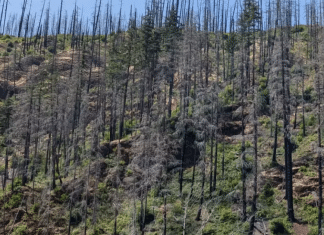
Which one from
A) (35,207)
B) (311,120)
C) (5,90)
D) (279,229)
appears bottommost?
(35,207)

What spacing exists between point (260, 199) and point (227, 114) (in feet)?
50.1

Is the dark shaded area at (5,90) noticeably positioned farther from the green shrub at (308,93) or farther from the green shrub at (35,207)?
the green shrub at (308,93)

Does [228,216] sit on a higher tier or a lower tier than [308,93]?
lower

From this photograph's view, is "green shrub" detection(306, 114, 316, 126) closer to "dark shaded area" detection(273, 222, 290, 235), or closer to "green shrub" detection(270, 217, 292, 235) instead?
"green shrub" detection(270, 217, 292, 235)

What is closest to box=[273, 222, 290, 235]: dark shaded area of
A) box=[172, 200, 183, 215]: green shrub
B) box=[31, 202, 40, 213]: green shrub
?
box=[172, 200, 183, 215]: green shrub

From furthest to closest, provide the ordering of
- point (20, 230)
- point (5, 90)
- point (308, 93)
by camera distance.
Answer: point (5, 90)
point (308, 93)
point (20, 230)

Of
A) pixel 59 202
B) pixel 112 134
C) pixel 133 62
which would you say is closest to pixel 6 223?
pixel 59 202

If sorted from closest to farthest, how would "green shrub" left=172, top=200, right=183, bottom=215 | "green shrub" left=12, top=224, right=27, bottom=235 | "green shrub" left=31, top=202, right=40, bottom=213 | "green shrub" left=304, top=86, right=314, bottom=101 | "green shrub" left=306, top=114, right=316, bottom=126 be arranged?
"green shrub" left=172, top=200, right=183, bottom=215, "green shrub" left=12, top=224, right=27, bottom=235, "green shrub" left=31, top=202, right=40, bottom=213, "green shrub" left=306, top=114, right=316, bottom=126, "green shrub" left=304, top=86, right=314, bottom=101

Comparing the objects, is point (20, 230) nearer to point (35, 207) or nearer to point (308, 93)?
point (35, 207)

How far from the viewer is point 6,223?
1205 inches

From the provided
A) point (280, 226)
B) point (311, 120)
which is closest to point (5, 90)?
point (311, 120)

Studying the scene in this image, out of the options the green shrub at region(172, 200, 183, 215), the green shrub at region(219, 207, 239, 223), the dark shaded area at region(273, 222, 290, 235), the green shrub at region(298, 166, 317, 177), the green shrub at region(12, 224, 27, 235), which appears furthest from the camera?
the green shrub at region(12, 224, 27, 235)

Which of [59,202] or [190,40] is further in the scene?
[190,40]

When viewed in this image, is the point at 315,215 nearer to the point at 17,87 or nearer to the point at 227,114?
the point at 227,114
